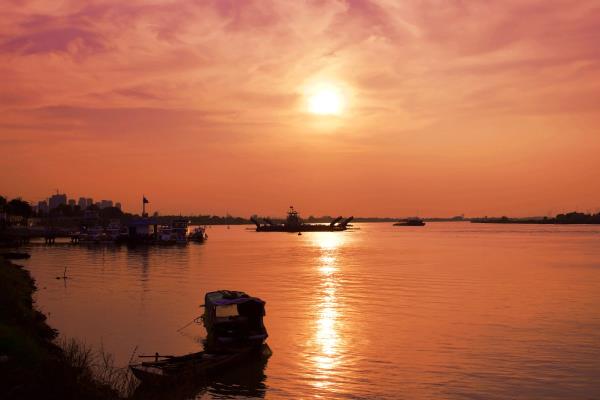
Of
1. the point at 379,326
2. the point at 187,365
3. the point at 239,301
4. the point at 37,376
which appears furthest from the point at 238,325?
the point at 37,376

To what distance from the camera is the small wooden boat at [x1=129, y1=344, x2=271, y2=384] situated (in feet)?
72.4

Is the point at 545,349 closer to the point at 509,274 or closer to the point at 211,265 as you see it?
the point at 509,274

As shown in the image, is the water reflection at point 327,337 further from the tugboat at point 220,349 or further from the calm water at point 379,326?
the tugboat at point 220,349

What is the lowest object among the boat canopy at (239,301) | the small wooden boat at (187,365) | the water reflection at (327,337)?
the water reflection at (327,337)

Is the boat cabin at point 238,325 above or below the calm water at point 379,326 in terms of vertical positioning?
above

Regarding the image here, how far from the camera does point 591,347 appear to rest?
1240 inches

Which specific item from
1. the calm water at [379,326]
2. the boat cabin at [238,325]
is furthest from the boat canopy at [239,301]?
the calm water at [379,326]

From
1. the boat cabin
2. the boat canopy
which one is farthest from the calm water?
the boat canopy

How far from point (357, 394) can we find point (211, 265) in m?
70.0

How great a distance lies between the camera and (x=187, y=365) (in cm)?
2358

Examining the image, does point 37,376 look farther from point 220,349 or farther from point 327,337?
point 327,337

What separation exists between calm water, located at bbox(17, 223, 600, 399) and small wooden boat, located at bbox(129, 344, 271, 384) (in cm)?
88

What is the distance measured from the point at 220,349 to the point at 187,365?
546 centimetres

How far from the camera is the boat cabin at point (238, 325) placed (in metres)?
29.6
